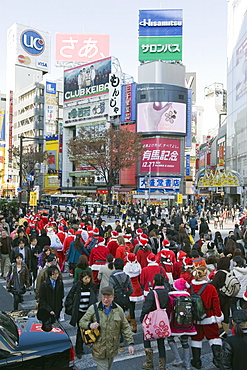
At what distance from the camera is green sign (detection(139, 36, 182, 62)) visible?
6731 cm

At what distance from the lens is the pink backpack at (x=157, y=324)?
16.0 feet

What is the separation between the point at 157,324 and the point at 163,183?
2075 inches

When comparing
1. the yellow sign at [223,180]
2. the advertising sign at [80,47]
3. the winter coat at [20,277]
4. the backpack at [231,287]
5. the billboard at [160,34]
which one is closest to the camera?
the backpack at [231,287]

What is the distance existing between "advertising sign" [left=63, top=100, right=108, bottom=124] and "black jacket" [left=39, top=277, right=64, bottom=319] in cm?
5945

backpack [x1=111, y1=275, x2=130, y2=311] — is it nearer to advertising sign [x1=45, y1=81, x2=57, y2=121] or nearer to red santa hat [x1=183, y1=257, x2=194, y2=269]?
red santa hat [x1=183, y1=257, x2=194, y2=269]

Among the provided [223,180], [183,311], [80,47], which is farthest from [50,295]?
[80,47]

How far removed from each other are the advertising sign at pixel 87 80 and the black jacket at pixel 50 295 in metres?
59.9

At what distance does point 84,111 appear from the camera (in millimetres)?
67938

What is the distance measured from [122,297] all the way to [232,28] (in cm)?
6337

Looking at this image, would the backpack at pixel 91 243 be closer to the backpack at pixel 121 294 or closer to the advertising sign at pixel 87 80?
the backpack at pixel 121 294

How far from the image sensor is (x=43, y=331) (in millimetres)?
4309

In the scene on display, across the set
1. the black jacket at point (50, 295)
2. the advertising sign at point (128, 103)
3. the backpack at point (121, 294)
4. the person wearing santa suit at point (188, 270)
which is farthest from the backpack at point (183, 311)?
the advertising sign at point (128, 103)

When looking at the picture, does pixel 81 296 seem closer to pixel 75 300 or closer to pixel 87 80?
pixel 75 300

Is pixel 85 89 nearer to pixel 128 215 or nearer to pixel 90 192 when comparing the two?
pixel 90 192
